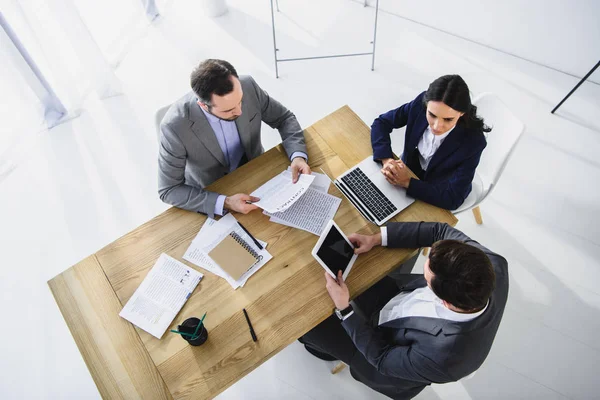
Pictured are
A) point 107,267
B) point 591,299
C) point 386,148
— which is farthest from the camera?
point 591,299

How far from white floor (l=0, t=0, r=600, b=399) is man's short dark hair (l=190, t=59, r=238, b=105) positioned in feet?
4.50

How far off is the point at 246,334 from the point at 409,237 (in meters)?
0.77

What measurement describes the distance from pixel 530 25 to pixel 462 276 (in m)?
2.81

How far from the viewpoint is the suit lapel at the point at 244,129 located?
1.91 metres

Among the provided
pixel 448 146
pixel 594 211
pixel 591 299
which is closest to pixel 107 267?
pixel 448 146

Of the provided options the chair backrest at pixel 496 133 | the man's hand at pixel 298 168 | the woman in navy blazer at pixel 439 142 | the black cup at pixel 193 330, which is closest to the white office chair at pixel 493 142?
the chair backrest at pixel 496 133

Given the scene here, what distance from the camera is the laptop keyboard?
1.77m

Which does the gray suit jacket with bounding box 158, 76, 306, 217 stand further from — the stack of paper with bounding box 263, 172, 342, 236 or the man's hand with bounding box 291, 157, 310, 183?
the stack of paper with bounding box 263, 172, 342, 236

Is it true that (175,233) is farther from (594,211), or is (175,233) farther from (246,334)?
(594,211)

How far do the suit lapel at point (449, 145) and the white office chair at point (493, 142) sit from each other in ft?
0.81

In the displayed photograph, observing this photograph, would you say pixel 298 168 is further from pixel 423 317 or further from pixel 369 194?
pixel 423 317

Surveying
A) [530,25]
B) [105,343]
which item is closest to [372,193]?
[105,343]

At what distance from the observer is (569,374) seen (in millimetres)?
2143

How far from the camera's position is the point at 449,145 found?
1870mm
